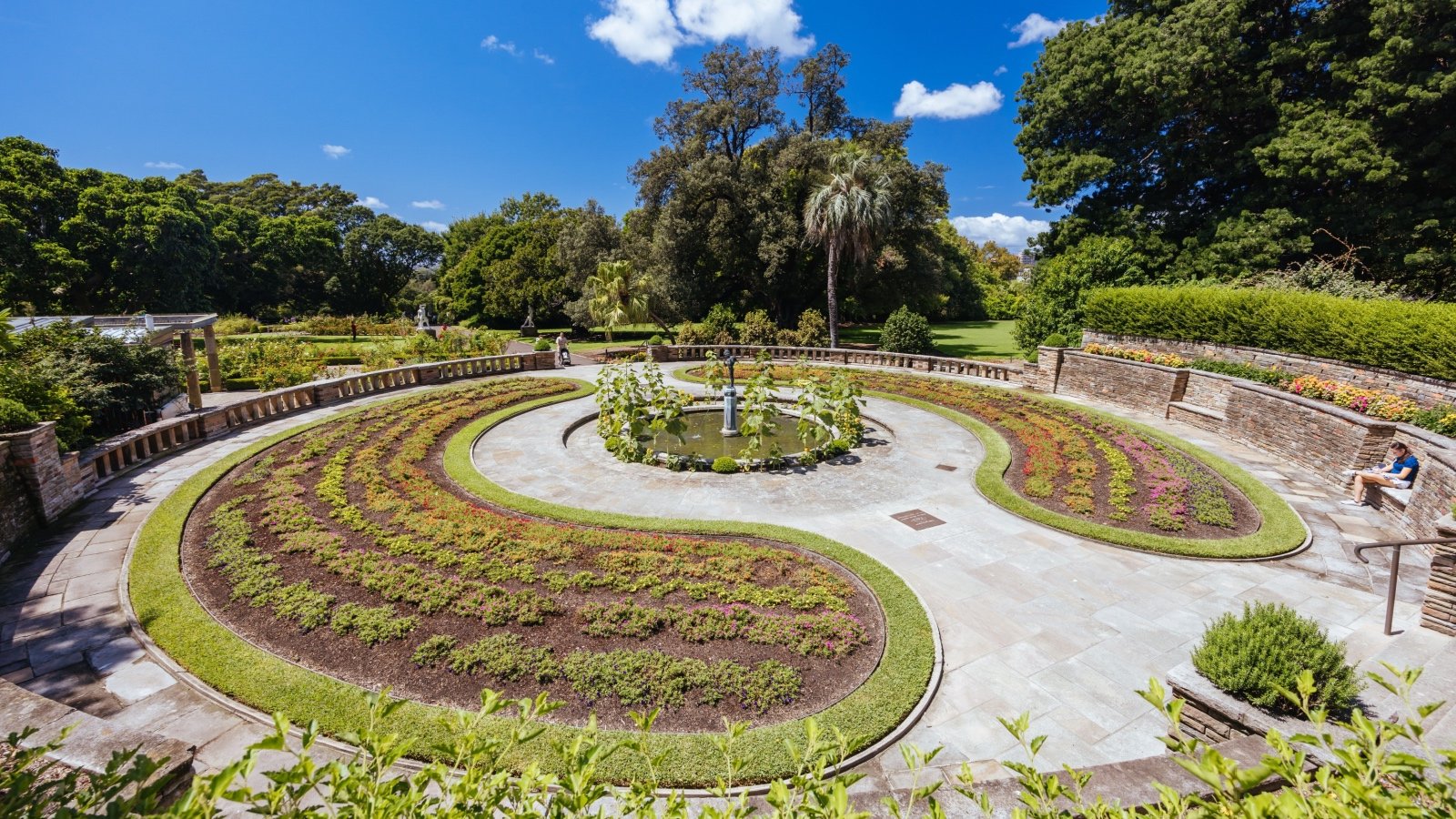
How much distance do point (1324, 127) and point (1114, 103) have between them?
24.2ft

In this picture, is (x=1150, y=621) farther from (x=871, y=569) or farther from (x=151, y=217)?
(x=151, y=217)

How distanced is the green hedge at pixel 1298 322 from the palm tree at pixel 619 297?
22.7 meters

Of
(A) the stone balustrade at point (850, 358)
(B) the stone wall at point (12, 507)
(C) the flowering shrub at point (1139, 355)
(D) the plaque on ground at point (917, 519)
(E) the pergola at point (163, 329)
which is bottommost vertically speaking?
(D) the plaque on ground at point (917, 519)

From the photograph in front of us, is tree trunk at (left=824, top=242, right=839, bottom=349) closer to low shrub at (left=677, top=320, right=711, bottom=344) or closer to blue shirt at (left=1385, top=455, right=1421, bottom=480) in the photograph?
low shrub at (left=677, top=320, right=711, bottom=344)

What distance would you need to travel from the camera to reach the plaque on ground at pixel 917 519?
9.83 meters

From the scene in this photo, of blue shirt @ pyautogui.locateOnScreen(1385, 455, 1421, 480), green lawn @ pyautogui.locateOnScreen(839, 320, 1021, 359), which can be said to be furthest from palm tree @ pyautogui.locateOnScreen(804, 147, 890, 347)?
blue shirt @ pyautogui.locateOnScreen(1385, 455, 1421, 480)

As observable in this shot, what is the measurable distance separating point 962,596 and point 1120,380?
14.3m

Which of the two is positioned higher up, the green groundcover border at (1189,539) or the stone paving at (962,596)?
the green groundcover border at (1189,539)

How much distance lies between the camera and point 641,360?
28578 mm

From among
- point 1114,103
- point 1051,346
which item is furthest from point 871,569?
point 1114,103

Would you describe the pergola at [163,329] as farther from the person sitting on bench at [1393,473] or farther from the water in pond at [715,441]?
the person sitting on bench at [1393,473]

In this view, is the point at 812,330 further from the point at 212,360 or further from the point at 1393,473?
the point at 212,360

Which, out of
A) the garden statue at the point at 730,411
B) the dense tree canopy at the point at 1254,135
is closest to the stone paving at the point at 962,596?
the garden statue at the point at 730,411

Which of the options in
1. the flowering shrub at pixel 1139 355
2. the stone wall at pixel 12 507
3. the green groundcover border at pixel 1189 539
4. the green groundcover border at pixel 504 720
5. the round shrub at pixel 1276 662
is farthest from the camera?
the flowering shrub at pixel 1139 355
